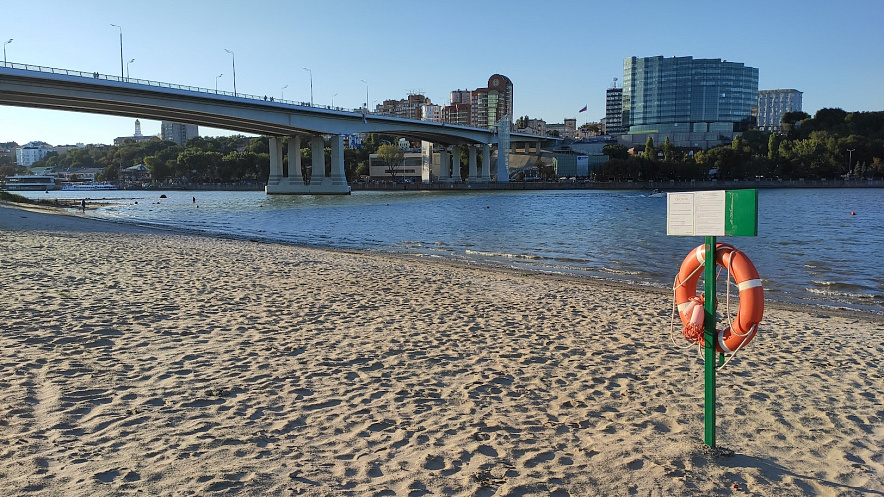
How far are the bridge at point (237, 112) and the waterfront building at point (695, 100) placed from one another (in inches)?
2730

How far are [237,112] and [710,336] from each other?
214 feet

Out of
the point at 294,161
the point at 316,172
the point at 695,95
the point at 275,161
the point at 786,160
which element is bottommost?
the point at 316,172

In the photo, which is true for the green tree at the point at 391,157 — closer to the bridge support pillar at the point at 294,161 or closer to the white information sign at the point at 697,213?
the bridge support pillar at the point at 294,161

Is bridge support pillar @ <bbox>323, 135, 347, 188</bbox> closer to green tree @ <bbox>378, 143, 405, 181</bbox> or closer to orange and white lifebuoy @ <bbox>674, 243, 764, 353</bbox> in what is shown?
green tree @ <bbox>378, 143, 405, 181</bbox>

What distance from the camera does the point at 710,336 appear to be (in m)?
4.21

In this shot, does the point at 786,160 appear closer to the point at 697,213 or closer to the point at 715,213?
the point at 697,213

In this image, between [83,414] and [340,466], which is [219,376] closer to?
[83,414]

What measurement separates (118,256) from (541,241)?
16324 millimetres

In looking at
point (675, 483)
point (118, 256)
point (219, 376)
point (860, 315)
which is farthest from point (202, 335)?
point (860, 315)

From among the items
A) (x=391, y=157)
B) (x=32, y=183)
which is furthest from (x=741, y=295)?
(x=32, y=183)

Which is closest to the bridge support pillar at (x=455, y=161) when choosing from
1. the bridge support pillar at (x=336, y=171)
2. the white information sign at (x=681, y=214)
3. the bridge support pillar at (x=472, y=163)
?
the bridge support pillar at (x=472, y=163)

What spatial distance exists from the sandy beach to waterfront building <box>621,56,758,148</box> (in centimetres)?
16046

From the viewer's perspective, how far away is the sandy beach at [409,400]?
3.96 meters

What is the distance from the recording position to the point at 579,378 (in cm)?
619
